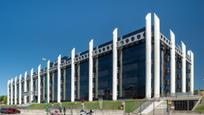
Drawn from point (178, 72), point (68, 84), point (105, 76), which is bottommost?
point (68, 84)

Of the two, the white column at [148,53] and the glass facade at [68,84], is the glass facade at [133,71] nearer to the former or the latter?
the white column at [148,53]

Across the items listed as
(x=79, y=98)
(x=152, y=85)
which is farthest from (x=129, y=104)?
(x=79, y=98)

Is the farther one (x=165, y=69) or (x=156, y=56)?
(x=165, y=69)

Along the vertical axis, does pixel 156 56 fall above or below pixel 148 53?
below

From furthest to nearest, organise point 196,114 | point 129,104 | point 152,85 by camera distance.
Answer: point 152,85 < point 129,104 < point 196,114

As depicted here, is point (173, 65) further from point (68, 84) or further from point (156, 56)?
point (68, 84)

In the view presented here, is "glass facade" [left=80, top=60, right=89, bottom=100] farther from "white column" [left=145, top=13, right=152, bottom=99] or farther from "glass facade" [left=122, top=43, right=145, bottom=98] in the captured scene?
"white column" [left=145, top=13, right=152, bottom=99]

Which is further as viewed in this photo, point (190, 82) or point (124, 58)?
point (190, 82)

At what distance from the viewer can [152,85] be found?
8119 cm

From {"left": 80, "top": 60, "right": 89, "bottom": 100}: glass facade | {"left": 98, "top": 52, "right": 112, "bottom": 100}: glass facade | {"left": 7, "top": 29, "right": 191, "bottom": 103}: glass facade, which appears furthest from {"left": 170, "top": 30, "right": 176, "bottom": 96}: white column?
{"left": 80, "top": 60, "right": 89, "bottom": 100}: glass facade

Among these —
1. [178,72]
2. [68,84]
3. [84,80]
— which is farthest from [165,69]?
[68,84]

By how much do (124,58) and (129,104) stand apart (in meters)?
18.8

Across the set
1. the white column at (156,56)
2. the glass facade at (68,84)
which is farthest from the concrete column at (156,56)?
the glass facade at (68,84)

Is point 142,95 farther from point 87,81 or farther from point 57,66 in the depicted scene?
point 57,66
